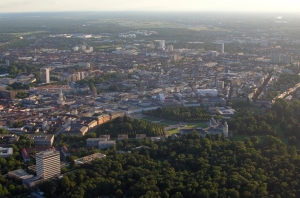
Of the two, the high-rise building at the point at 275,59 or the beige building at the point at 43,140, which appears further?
the high-rise building at the point at 275,59

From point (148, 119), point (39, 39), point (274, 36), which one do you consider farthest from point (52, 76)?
point (274, 36)

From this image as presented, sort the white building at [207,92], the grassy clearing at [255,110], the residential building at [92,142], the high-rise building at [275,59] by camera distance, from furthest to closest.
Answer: the high-rise building at [275,59] < the white building at [207,92] < the grassy clearing at [255,110] < the residential building at [92,142]

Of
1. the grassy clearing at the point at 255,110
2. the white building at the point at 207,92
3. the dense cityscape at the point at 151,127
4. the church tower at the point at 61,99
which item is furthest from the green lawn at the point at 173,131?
the church tower at the point at 61,99

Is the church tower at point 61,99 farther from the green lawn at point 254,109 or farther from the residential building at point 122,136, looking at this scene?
the green lawn at point 254,109

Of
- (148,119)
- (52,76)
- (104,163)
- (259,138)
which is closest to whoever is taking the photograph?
(104,163)

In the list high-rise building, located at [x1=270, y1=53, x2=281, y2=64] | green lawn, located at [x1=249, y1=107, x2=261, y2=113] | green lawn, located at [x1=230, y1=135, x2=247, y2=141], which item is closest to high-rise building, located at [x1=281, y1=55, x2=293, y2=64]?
high-rise building, located at [x1=270, y1=53, x2=281, y2=64]

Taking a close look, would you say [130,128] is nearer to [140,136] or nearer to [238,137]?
[140,136]

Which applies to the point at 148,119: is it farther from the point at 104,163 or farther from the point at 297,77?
the point at 297,77
